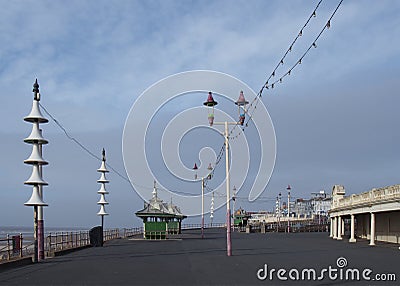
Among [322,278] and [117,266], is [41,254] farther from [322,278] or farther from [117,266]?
[322,278]

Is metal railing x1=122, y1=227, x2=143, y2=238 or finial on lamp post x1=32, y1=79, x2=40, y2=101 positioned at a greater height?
finial on lamp post x1=32, y1=79, x2=40, y2=101

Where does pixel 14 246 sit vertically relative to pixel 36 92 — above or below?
below

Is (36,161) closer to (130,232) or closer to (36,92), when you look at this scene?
(36,92)

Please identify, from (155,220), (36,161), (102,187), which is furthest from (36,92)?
(155,220)

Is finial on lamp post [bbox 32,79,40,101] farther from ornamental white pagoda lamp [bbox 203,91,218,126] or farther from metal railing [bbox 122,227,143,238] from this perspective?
metal railing [bbox 122,227,143,238]

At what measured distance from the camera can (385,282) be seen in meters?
14.1

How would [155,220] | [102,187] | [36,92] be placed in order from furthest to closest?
[155,220], [102,187], [36,92]

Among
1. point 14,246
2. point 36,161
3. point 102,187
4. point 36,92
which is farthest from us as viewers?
point 102,187

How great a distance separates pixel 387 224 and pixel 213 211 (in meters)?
48.3

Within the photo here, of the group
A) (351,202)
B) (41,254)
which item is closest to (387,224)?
(351,202)

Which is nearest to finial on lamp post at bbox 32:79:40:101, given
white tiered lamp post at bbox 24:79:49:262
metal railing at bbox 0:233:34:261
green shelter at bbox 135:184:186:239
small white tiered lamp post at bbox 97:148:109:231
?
white tiered lamp post at bbox 24:79:49:262

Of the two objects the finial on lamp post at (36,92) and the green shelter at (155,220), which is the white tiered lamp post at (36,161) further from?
the green shelter at (155,220)

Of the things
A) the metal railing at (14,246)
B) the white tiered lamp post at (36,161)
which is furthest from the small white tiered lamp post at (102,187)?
the white tiered lamp post at (36,161)

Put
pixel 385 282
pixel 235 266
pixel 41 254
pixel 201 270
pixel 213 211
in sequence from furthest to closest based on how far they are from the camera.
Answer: pixel 213 211
pixel 41 254
pixel 235 266
pixel 201 270
pixel 385 282
